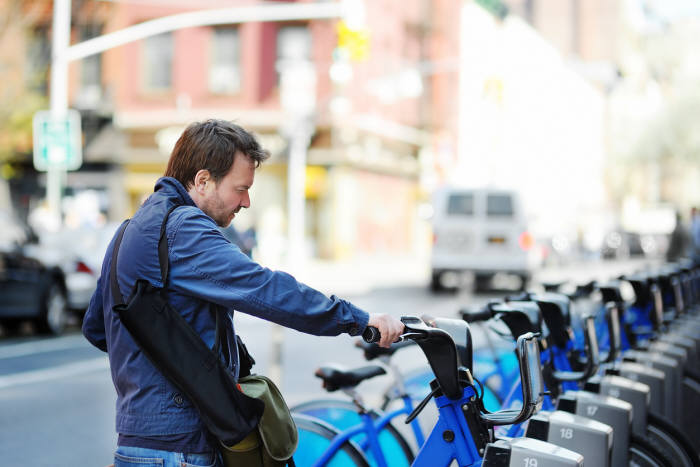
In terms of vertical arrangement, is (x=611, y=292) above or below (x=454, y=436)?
above

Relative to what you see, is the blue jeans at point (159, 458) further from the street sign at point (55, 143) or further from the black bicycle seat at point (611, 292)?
the street sign at point (55, 143)

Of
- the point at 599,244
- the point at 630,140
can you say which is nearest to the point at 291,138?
the point at 599,244

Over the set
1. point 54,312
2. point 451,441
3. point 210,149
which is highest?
point 210,149

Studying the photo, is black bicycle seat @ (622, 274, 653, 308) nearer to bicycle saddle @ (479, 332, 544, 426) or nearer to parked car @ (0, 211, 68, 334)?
bicycle saddle @ (479, 332, 544, 426)

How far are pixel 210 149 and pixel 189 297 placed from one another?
0.42m

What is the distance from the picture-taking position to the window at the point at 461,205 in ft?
63.4

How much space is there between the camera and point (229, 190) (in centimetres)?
258

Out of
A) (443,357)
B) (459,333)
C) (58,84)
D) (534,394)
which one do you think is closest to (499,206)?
(58,84)

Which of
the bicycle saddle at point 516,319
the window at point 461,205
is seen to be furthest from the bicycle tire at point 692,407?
the window at point 461,205

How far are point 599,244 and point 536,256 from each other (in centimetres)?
2645

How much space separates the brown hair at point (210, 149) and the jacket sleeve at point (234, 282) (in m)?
0.18

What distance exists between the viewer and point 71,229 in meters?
15.7

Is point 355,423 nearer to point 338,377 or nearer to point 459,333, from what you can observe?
point 338,377

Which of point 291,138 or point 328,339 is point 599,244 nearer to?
point 291,138
